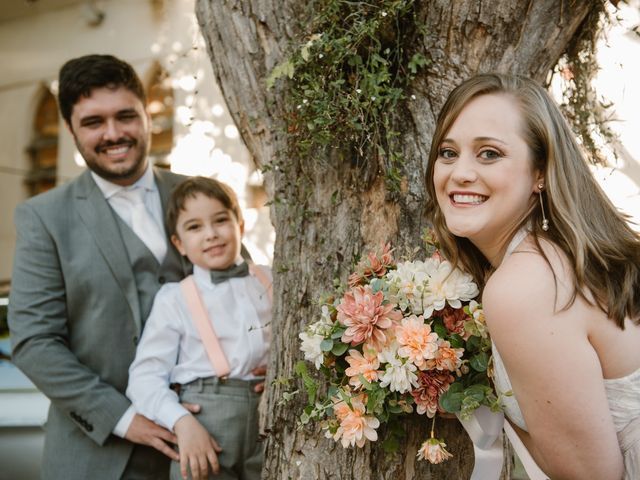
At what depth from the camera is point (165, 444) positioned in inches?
123

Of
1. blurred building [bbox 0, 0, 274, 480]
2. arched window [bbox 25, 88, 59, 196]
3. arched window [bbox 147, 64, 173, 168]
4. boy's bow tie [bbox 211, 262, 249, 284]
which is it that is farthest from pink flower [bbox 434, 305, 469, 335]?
arched window [bbox 25, 88, 59, 196]

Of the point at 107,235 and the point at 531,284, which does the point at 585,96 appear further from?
the point at 107,235

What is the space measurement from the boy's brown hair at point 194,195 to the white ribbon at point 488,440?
1688mm

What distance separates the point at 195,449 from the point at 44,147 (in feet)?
32.8

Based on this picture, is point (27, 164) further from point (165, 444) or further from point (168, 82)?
point (165, 444)

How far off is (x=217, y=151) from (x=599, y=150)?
20.1 feet

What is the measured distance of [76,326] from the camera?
335cm

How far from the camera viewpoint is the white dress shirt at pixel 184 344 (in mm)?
3111

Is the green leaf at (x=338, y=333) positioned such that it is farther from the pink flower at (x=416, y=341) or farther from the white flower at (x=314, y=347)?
the pink flower at (x=416, y=341)

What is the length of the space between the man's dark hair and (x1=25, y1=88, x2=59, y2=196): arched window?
850 centimetres

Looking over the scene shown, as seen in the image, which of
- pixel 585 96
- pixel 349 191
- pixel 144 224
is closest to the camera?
pixel 349 191

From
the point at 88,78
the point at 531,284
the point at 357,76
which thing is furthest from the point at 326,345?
the point at 88,78

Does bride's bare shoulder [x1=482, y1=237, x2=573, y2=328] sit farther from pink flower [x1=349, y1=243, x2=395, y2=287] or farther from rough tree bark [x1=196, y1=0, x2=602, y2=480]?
rough tree bark [x1=196, y1=0, x2=602, y2=480]

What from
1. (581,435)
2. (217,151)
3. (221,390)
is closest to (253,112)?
(221,390)
